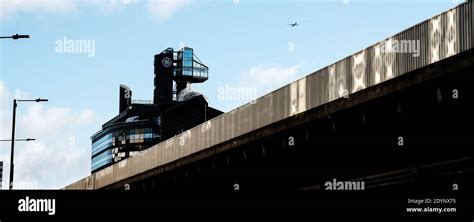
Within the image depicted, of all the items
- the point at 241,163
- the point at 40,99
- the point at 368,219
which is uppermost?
the point at 40,99

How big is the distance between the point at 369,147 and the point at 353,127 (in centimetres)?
385

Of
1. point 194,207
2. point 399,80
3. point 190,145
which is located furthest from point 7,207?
point 190,145

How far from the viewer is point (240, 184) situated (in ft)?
201

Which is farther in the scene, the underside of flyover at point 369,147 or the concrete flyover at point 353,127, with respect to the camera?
the underside of flyover at point 369,147

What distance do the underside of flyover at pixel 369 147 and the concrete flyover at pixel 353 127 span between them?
0.17 ft

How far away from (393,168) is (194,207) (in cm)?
2160

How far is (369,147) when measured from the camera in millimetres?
45156

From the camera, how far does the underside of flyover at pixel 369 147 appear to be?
35812 mm

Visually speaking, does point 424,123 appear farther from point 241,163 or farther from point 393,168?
point 241,163

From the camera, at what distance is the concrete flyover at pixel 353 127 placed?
3391cm

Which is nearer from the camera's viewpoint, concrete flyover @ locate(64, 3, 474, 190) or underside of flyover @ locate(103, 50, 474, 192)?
concrete flyover @ locate(64, 3, 474, 190)

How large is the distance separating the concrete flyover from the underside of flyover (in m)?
0.05

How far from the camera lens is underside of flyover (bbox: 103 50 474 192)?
3581 centimetres

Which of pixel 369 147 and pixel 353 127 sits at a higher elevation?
pixel 353 127
